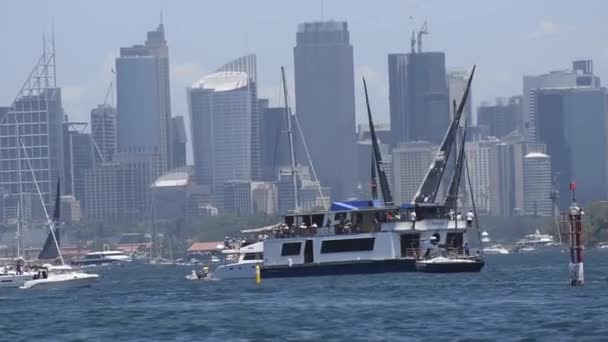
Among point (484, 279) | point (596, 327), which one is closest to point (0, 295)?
point (484, 279)

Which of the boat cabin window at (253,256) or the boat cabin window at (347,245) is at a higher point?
the boat cabin window at (347,245)

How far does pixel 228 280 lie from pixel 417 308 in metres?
40.4

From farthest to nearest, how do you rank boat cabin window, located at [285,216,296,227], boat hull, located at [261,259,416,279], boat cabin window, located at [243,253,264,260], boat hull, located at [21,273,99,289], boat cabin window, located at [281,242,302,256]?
boat cabin window, located at [243,253,264,260] → boat hull, located at [21,273,99,289] → boat cabin window, located at [285,216,296,227] → boat cabin window, located at [281,242,302,256] → boat hull, located at [261,259,416,279]

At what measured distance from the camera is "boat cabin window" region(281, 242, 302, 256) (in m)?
109

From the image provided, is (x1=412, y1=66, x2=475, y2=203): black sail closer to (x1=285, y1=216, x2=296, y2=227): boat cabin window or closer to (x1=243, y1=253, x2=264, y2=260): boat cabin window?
(x1=243, y1=253, x2=264, y2=260): boat cabin window

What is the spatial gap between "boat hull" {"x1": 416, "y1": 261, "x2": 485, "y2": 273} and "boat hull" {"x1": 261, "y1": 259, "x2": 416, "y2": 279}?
0.99 meters

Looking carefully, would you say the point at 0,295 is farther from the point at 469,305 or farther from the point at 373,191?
the point at 469,305

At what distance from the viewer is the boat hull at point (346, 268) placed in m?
105

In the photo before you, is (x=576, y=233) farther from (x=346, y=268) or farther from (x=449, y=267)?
(x=346, y=268)

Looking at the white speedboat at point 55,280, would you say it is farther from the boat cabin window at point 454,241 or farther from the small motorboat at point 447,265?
the boat cabin window at point 454,241

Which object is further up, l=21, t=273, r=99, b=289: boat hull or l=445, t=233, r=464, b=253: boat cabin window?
l=445, t=233, r=464, b=253: boat cabin window

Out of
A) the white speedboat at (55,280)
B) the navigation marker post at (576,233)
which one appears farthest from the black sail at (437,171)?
the navigation marker post at (576,233)

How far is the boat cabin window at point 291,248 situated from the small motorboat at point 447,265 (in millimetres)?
7616

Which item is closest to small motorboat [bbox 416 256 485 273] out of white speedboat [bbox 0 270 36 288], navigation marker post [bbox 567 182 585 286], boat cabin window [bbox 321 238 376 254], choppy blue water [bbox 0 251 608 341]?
choppy blue water [bbox 0 251 608 341]
